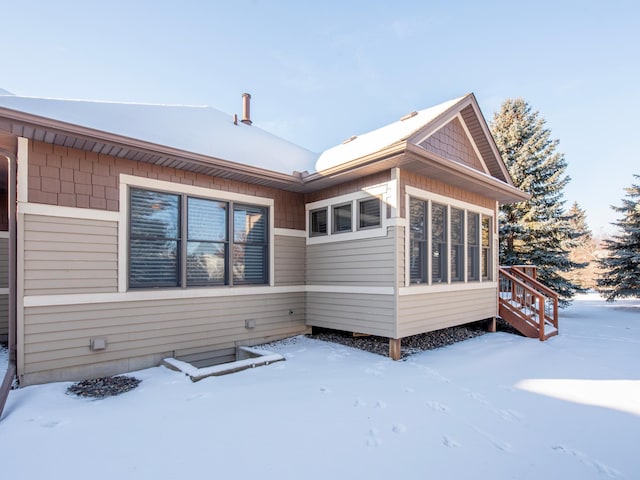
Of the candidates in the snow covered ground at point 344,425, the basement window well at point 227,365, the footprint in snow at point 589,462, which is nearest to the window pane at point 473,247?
the snow covered ground at point 344,425

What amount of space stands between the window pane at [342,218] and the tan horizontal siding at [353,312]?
1194mm

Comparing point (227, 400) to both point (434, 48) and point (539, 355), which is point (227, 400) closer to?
point (539, 355)

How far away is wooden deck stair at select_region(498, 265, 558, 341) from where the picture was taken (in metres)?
7.08

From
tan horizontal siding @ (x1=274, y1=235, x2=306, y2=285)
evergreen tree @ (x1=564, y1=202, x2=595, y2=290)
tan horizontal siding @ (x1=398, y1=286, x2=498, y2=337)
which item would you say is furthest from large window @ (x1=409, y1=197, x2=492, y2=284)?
evergreen tree @ (x1=564, y1=202, x2=595, y2=290)

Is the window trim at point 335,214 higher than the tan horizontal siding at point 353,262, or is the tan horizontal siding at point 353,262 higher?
the window trim at point 335,214

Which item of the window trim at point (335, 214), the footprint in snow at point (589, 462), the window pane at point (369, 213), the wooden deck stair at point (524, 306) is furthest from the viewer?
the wooden deck stair at point (524, 306)

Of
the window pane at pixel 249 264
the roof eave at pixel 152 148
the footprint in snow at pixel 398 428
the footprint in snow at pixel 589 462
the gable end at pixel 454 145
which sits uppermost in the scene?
the gable end at pixel 454 145

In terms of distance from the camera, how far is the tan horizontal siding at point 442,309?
5555 mm

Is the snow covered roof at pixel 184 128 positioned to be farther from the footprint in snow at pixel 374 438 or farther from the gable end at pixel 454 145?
the footprint in snow at pixel 374 438

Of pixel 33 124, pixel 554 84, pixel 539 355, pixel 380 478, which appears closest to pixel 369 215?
pixel 539 355

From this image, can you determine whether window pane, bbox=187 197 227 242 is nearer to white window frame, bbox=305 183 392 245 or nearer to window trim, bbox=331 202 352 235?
Result: white window frame, bbox=305 183 392 245

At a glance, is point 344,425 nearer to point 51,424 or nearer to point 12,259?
point 51,424

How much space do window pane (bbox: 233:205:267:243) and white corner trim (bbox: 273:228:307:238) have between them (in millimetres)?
254

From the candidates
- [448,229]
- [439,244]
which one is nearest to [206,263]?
[439,244]
